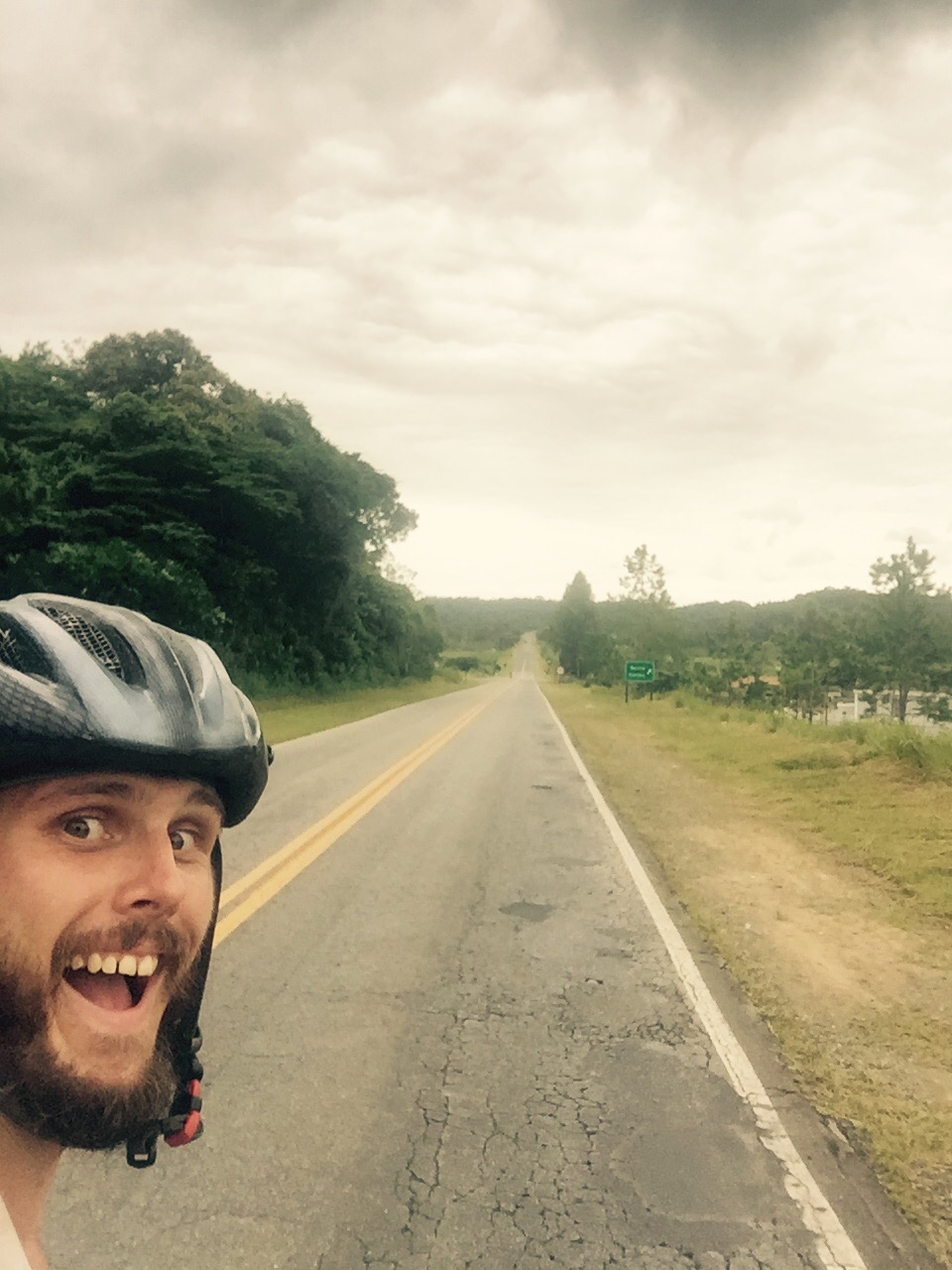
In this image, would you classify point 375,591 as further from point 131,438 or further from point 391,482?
point 131,438

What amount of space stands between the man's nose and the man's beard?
0.14 feet

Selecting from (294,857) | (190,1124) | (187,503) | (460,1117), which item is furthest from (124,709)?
(187,503)

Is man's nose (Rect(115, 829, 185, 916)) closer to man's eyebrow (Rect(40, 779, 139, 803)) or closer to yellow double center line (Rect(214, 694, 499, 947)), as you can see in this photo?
man's eyebrow (Rect(40, 779, 139, 803))

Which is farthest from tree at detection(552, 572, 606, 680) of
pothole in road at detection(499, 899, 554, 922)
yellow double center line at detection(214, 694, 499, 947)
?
pothole in road at detection(499, 899, 554, 922)

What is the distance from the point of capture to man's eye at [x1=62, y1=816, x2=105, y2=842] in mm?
1403

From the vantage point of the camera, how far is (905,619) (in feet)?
133

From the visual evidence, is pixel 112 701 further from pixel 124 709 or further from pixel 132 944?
pixel 132 944

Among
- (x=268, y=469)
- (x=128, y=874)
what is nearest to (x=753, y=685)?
(x=268, y=469)

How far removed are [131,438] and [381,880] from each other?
2681cm

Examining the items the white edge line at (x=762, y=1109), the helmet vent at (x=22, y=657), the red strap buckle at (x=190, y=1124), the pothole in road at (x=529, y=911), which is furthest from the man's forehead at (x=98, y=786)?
the pothole in road at (x=529, y=911)

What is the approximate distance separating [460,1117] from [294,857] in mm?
5032

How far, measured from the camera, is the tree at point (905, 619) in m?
40.4

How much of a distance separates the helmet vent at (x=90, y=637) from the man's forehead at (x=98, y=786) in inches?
8.2

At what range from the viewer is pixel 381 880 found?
8117 mm
